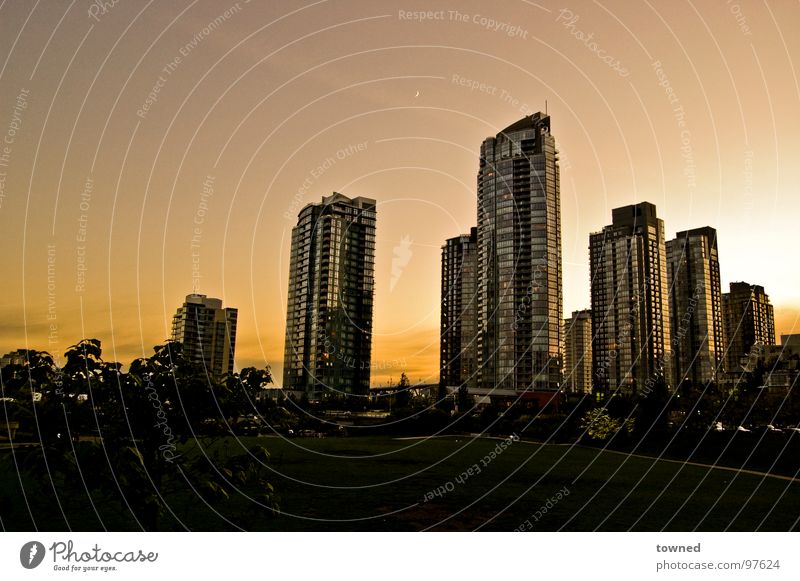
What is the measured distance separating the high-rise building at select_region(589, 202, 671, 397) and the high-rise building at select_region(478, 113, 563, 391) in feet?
47.6

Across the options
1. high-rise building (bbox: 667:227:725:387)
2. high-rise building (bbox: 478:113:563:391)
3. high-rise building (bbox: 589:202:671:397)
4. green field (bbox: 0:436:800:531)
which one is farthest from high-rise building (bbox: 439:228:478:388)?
green field (bbox: 0:436:800:531)

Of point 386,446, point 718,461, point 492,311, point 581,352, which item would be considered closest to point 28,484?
point 386,446

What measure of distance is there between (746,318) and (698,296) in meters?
11.3

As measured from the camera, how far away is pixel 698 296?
6203cm

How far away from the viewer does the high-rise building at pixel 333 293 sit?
1188 inches

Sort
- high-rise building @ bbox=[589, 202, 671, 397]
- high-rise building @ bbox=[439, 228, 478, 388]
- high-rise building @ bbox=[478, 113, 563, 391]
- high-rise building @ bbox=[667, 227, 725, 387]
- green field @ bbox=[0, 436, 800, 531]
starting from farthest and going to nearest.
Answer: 1. high-rise building @ bbox=[589, 202, 671, 397]
2. high-rise building @ bbox=[439, 228, 478, 388]
3. high-rise building @ bbox=[667, 227, 725, 387]
4. high-rise building @ bbox=[478, 113, 563, 391]
5. green field @ bbox=[0, 436, 800, 531]

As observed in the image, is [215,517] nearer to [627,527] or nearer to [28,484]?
[28,484]

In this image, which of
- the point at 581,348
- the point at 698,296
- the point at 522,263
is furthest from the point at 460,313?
the point at 581,348

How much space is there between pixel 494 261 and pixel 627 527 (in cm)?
4959

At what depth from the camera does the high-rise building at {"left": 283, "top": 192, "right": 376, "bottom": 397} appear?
30.2m
